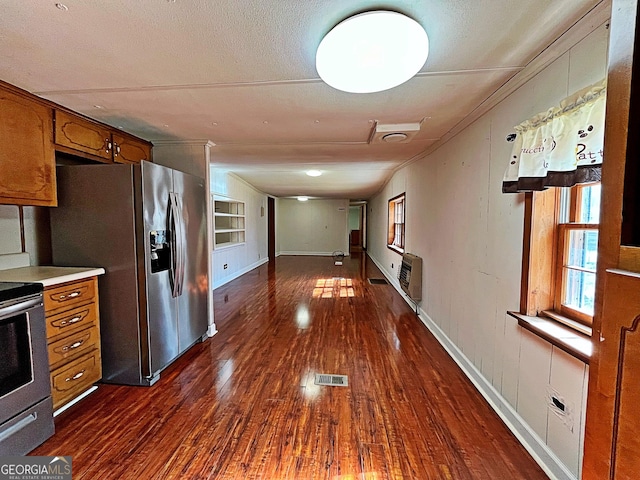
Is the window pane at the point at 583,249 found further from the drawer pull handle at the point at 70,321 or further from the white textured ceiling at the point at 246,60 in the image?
the drawer pull handle at the point at 70,321

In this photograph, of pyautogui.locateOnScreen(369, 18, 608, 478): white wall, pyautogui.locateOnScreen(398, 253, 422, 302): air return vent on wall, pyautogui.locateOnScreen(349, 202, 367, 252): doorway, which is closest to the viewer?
pyautogui.locateOnScreen(369, 18, 608, 478): white wall

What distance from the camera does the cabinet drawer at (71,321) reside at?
1.92m

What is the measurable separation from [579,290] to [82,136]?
369cm

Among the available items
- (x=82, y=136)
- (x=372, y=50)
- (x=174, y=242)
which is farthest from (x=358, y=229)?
(x=372, y=50)

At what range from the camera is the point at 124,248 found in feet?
7.52

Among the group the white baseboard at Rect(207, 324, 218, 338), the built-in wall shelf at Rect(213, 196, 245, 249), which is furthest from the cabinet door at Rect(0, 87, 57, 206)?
the built-in wall shelf at Rect(213, 196, 245, 249)

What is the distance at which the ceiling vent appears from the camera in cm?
267

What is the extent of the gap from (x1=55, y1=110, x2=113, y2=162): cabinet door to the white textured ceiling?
4.1 inches

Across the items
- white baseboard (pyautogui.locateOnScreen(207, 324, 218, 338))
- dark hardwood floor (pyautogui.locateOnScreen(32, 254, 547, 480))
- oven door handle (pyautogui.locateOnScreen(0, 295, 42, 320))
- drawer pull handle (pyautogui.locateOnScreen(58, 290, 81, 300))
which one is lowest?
dark hardwood floor (pyautogui.locateOnScreen(32, 254, 547, 480))

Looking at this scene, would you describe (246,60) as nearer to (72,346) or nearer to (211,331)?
(72,346)


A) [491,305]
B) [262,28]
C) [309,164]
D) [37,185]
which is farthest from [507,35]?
[309,164]

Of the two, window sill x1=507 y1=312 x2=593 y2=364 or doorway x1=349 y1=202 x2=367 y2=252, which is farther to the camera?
doorway x1=349 y1=202 x2=367 y2=252

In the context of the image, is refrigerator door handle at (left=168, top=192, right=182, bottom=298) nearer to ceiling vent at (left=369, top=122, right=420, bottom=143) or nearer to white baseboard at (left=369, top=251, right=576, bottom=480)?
ceiling vent at (left=369, top=122, right=420, bottom=143)

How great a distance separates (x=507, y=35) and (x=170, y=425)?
9.69 ft
